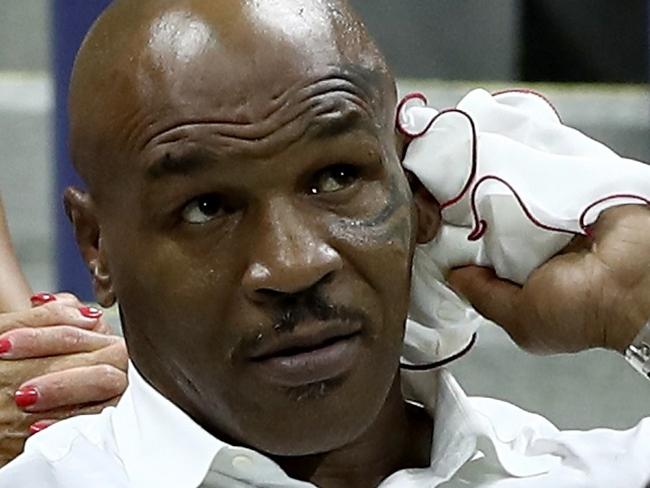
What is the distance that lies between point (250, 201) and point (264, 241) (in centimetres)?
3

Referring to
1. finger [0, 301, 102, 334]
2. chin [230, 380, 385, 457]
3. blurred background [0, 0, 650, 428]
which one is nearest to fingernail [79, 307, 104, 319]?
finger [0, 301, 102, 334]

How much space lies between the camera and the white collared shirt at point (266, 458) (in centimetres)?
99

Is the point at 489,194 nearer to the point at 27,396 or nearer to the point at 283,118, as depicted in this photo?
the point at 283,118

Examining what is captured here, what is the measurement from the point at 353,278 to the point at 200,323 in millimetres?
87

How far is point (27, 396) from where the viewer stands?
1.22 metres

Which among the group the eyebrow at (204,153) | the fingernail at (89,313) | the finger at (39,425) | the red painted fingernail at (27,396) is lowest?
the finger at (39,425)

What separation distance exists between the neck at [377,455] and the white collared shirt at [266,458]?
18mm

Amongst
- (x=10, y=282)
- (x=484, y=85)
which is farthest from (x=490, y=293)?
(x=484, y=85)

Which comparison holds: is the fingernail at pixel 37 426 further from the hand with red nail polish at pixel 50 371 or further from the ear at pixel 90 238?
the ear at pixel 90 238

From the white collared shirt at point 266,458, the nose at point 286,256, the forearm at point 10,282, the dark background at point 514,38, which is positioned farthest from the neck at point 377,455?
the dark background at point 514,38

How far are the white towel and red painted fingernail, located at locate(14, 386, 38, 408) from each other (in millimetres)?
289

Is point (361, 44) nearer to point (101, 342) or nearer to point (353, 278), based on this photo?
point (353, 278)

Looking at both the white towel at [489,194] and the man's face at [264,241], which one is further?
the white towel at [489,194]

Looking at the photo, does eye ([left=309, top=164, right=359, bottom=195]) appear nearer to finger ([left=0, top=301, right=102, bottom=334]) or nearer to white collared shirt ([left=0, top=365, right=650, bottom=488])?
white collared shirt ([left=0, top=365, right=650, bottom=488])
